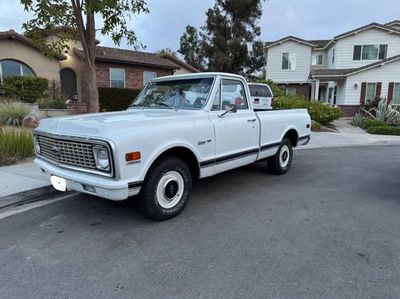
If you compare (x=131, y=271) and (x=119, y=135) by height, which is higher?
(x=119, y=135)

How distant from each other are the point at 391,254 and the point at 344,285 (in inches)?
36.1

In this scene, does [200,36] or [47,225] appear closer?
[47,225]

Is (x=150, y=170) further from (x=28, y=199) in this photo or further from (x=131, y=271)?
(x=28, y=199)

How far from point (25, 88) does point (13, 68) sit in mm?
3097

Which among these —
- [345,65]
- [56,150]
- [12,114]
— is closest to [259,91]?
[12,114]

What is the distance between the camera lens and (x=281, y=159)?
6.51 meters

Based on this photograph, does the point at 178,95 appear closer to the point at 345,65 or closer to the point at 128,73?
the point at 128,73

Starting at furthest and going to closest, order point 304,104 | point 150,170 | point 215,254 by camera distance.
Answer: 1. point 304,104
2. point 150,170
3. point 215,254

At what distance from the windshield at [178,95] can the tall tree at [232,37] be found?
30.7 meters

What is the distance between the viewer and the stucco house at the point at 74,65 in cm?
1750

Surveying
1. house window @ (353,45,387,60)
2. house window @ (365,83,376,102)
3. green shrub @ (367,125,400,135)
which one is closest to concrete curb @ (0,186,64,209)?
green shrub @ (367,125,400,135)

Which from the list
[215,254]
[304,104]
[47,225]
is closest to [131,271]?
[215,254]

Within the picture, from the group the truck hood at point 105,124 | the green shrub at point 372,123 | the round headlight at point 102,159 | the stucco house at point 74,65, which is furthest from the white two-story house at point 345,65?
the round headlight at point 102,159

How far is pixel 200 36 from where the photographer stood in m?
37.8
